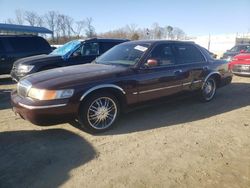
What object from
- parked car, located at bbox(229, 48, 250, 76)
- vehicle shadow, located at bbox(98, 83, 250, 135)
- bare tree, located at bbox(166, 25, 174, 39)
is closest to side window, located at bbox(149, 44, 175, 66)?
vehicle shadow, located at bbox(98, 83, 250, 135)

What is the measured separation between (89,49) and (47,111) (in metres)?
5.23

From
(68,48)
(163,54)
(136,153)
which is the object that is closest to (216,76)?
(163,54)

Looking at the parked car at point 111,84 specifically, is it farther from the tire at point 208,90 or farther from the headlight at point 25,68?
the headlight at point 25,68

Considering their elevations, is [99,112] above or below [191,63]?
below

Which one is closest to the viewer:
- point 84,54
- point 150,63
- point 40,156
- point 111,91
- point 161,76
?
point 40,156

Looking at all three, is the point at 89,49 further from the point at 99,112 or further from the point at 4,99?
the point at 99,112

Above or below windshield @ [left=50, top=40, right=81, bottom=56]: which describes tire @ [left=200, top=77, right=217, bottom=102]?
below

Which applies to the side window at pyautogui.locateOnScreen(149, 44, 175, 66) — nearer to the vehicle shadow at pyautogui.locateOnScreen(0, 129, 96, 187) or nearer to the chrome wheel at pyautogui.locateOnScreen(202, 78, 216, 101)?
the chrome wheel at pyautogui.locateOnScreen(202, 78, 216, 101)

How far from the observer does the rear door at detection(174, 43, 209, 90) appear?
18.7ft

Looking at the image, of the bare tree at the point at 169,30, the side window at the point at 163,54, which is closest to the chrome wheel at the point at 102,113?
the side window at the point at 163,54

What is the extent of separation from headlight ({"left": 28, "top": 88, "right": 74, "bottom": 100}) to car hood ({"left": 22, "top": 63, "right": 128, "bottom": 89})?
0.22 ft

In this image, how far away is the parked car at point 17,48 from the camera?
10453 mm

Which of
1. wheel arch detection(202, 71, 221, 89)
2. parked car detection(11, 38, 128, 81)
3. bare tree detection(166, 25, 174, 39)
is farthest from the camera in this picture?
bare tree detection(166, 25, 174, 39)

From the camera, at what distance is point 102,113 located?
178 inches
